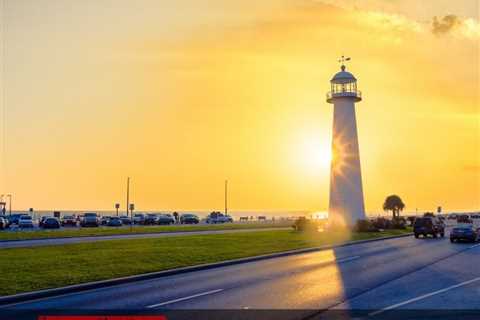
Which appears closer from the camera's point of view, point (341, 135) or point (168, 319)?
point (168, 319)

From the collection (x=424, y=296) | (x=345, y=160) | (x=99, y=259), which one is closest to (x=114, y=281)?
(x=99, y=259)

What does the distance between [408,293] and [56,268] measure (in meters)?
11.1

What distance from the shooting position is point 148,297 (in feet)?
48.6

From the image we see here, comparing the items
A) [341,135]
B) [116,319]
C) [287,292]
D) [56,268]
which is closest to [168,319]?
[116,319]

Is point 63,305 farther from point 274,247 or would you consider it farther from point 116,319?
point 274,247

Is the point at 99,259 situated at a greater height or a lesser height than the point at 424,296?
greater

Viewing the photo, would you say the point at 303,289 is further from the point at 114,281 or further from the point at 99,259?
the point at 99,259

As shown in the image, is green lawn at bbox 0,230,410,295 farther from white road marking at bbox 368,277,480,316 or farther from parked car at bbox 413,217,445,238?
parked car at bbox 413,217,445,238

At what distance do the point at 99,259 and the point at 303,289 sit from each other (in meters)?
9.43

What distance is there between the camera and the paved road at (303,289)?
13742 mm

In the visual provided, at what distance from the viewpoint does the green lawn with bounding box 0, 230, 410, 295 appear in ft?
56.7

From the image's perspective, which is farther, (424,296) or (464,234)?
(464,234)

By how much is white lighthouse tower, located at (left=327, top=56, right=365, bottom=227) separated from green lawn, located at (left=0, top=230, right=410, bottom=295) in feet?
82.2

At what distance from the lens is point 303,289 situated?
16.2 metres
